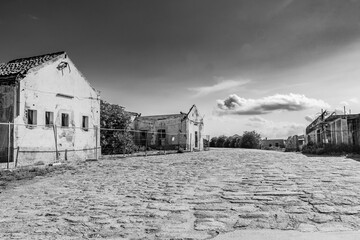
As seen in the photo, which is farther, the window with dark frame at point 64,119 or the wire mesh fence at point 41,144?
the window with dark frame at point 64,119

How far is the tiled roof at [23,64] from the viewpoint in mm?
15205

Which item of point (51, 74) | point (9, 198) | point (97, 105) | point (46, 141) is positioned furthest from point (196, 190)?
point (97, 105)

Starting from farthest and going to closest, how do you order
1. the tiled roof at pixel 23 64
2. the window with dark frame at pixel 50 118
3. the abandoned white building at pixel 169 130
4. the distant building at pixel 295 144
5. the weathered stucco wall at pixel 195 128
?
the distant building at pixel 295 144, the weathered stucco wall at pixel 195 128, the abandoned white building at pixel 169 130, the window with dark frame at pixel 50 118, the tiled roof at pixel 23 64

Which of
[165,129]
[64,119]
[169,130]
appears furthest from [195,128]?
[64,119]

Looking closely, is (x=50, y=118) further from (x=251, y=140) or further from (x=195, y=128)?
(x=251, y=140)

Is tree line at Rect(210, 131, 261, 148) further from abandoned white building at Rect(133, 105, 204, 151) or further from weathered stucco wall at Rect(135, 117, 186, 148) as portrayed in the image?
weathered stucco wall at Rect(135, 117, 186, 148)

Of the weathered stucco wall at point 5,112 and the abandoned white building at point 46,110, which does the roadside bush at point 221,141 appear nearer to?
the abandoned white building at point 46,110

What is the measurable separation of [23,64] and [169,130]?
707 inches

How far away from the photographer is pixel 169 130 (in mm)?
32594

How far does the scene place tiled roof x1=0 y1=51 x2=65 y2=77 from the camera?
49.9 feet

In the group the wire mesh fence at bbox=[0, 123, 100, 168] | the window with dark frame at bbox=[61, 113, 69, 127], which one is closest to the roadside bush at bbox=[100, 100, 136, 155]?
the wire mesh fence at bbox=[0, 123, 100, 168]

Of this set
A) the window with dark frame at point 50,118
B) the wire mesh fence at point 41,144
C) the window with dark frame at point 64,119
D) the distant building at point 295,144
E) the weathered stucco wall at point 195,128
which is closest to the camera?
the wire mesh fence at point 41,144

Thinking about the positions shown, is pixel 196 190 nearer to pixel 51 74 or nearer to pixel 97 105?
pixel 51 74

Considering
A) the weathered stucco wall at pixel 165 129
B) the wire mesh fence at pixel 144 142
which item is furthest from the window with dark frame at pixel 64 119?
the weathered stucco wall at pixel 165 129
